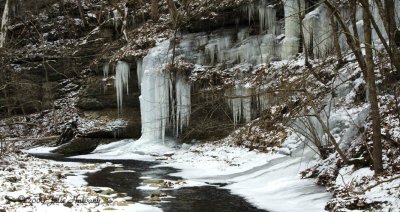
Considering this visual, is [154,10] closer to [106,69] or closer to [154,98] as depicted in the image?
[106,69]

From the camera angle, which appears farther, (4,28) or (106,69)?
(106,69)

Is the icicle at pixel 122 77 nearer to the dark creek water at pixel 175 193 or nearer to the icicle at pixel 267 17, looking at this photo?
the icicle at pixel 267 17

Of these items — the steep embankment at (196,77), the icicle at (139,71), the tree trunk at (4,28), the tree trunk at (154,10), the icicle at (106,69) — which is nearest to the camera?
the tree trunk at (4,28)

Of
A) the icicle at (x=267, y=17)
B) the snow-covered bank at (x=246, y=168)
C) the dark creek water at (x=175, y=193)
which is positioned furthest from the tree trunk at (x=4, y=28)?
the icicle at (x=267, y=17)

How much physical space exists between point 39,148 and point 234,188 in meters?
15.3

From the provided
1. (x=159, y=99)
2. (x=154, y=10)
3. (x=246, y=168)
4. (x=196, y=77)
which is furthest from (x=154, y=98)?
(x=246, y=168)

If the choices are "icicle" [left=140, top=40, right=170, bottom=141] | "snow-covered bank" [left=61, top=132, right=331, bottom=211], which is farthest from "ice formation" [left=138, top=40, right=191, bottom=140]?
"snow-covered bank" [left=61, top=132, right=331, bottom=211]

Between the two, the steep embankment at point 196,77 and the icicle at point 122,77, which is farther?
the icicle at point 122,77

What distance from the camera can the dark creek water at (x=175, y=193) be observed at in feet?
29.2

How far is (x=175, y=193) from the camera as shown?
408 inches

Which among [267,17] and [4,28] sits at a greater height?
[267,17]

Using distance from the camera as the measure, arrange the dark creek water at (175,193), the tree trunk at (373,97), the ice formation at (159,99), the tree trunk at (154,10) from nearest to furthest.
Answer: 1. the tree trunk at (373,97)
2. the dark creek water at (175,193)
3. the ice formation at (159,99)
4. the tree trunk at (154,10)

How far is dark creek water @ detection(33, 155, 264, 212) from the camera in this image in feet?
29.2

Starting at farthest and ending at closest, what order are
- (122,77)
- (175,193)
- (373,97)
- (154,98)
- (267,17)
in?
(122,77) → (154,98) → (267,17) → (175,193) → (373,97)
